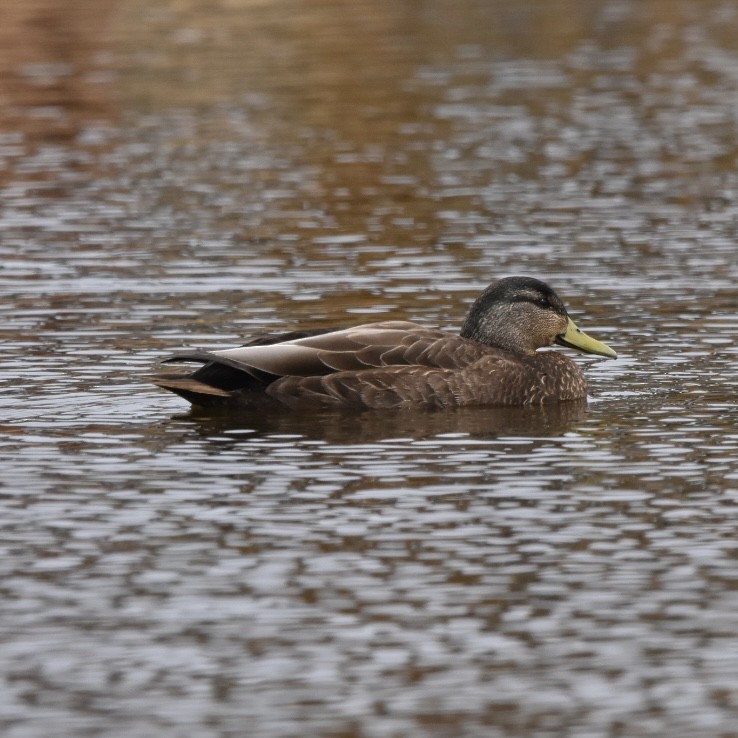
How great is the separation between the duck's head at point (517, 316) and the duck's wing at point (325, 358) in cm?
37

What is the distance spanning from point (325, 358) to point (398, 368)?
0.48 metres

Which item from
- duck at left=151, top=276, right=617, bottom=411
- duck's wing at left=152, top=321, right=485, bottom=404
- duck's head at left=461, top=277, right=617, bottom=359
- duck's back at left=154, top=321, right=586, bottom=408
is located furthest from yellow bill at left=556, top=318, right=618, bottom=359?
duck's wing at left=152, top=321, right=485, bottom=404

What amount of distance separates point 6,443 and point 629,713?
18.1 ft

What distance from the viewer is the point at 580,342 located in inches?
557

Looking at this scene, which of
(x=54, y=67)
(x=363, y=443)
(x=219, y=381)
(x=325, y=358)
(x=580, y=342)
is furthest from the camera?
(x=54, y=67)

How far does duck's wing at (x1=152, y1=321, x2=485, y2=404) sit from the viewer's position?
13.0 metres

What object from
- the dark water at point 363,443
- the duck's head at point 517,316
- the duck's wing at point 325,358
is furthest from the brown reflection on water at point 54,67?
the duck's wing at point 325,358

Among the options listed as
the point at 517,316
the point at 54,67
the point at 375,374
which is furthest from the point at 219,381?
the point at 54,67

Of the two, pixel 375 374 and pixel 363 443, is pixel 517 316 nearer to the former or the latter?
pixel 375 374

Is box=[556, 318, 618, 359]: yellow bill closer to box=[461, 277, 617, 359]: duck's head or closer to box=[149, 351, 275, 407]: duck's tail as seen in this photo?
box=[461, 277, 617, 359]: duck's head

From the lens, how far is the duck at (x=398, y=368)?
13117 mm

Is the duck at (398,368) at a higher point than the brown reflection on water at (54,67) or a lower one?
lower

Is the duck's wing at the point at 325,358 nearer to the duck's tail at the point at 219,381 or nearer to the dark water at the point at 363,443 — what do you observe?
the duck's tail at the point at 219,381

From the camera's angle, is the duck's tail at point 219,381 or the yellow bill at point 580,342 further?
the yellow bill at point 580,342
